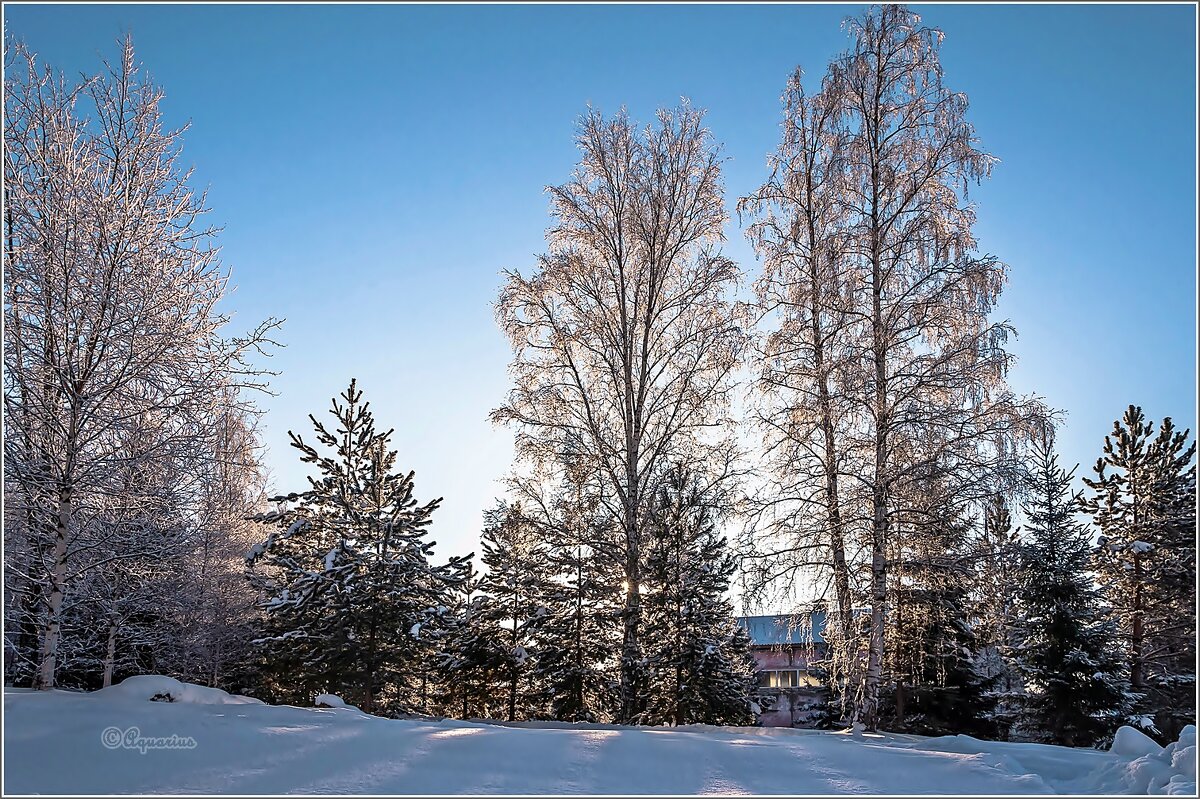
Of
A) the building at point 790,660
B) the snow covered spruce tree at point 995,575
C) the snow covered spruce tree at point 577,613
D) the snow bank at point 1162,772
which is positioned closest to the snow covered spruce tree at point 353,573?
the snow covered spruce tree at point 577,613

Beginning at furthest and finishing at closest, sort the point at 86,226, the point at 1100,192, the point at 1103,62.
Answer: the point at 86,226 < the point at 1100,192 < the point at 1103,62

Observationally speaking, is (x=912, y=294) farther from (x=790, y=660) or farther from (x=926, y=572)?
(x=790, y=660)

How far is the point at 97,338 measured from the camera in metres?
8.15

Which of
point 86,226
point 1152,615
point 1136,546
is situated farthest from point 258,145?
point 1152,615

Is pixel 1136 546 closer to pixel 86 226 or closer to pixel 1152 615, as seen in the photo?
pixel 1152 615

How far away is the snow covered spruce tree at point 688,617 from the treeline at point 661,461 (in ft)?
0.21

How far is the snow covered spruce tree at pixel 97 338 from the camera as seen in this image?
25.4ft

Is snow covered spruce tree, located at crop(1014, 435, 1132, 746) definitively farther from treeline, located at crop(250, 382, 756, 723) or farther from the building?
treeline, located at crop(250, 382, 756, 723)

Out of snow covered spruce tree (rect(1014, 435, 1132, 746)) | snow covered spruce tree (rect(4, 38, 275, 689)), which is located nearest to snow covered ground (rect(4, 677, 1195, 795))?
snow covered spruce tree (rect(4, 38, 275, 689))

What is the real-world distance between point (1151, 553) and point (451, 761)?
1302 cm

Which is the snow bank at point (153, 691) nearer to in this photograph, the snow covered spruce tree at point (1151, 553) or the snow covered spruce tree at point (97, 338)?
the snow covered spruce tree at point (97, 338)

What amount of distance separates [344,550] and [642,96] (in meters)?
9.08

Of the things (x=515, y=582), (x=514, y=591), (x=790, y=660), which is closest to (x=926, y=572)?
(x=790, y=660)

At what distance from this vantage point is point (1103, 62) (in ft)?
21.2
